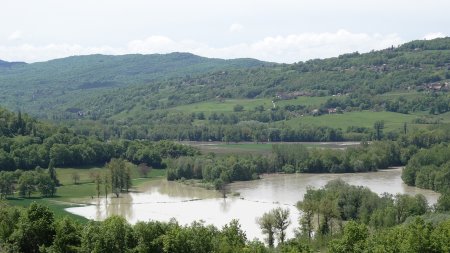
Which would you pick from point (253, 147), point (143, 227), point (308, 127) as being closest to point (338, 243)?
point (143, 227)

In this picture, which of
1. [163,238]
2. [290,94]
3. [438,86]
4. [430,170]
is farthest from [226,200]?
[290,94]

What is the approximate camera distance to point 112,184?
3541 inches

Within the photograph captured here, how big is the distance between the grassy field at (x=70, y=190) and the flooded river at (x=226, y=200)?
2.31 metres

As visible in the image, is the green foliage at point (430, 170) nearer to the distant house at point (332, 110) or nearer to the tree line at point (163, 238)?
the tree line at point (163, 238)

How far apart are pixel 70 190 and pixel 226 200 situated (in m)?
20.6

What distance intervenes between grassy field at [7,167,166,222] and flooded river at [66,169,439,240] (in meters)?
2.31

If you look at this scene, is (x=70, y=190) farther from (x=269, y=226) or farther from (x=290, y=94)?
(x=290, y=94)

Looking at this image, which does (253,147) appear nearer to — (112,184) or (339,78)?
(112,184)

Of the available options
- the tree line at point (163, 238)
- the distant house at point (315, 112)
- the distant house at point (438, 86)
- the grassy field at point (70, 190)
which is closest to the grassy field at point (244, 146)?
the grassy field at point (70, 190)

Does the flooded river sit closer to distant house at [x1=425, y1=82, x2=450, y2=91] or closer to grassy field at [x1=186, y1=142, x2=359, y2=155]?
grassy field at [x1=186, y1=142, x2=359, y2=155]

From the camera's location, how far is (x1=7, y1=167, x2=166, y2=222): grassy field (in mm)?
76875

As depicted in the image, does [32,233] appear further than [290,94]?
No

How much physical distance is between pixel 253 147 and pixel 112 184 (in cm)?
4691

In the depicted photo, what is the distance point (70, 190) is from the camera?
293 feet
